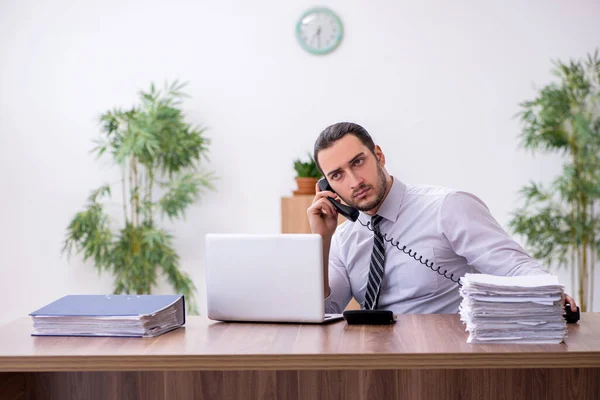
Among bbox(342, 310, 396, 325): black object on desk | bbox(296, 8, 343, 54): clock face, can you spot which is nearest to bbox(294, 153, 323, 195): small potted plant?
bbox(296, 8, 343, 54): clock face

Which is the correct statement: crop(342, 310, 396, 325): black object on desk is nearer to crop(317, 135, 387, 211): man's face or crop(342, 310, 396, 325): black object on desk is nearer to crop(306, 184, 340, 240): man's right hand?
crop(306, 184, 340, 240): man's right hand

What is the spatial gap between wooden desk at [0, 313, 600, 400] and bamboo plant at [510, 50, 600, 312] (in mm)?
2886

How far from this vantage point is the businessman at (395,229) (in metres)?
2.54

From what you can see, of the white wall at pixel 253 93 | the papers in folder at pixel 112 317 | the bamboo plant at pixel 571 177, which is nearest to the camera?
the papers in folder at pixel 112 317

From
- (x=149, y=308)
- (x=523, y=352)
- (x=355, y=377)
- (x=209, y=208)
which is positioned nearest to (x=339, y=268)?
(x=355, y=377)

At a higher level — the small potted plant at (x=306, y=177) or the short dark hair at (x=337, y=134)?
the short dark hair at (x=337, y=134)

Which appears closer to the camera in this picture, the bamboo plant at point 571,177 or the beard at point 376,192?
the beard at point 376,192

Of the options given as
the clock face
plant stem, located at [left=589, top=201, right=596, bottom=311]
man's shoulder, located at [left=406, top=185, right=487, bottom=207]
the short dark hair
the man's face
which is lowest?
plant stem, located at [left=589, top=201, right=596, bottom=311]

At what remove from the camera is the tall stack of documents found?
178cm

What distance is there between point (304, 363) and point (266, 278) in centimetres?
43

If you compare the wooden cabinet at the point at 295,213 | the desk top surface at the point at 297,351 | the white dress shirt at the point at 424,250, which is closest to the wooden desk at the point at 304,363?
the desk top surface at the point at 297,351

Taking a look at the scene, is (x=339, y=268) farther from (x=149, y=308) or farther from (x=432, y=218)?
(x=149, y=308)

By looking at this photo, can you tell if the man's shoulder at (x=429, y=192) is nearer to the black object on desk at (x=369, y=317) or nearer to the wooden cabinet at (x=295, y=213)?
the black object on desk at (x=369, y=317)

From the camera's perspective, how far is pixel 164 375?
6.91 feet
